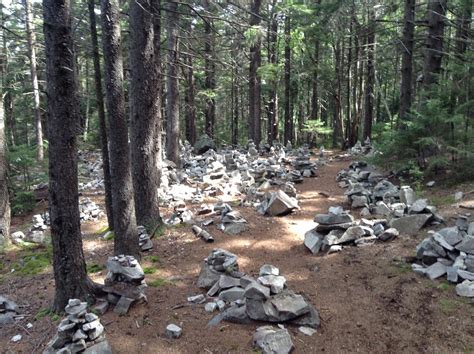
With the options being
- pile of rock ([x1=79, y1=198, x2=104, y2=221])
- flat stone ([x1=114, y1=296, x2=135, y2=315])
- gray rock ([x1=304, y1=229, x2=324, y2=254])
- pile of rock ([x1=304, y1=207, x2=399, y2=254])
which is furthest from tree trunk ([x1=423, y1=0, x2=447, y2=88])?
pile of rock ([x1=79, y1=198, x2=104, y2=221])

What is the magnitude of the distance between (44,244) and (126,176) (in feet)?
14.9

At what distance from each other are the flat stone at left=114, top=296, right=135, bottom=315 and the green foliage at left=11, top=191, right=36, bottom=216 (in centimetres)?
916

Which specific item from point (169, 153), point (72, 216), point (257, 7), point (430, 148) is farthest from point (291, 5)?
point (72, 216)

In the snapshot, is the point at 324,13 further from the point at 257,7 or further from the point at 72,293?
the point at 72,293

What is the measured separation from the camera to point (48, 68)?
16.1ft

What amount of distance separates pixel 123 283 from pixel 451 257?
16.1 feet

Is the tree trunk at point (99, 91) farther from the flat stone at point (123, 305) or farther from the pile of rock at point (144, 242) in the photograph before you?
the flat stone at point (123, 305)

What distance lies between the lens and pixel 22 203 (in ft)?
42.6

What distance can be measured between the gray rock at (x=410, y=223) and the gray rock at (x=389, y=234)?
0.17 meters

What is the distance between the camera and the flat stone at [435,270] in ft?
17.6

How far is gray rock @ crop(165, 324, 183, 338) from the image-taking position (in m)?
4.70

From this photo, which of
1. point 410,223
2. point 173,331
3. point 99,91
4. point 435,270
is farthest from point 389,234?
point 99,91

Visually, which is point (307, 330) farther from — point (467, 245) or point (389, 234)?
point (389, 234)

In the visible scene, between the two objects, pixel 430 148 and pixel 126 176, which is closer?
pixel 126 176
